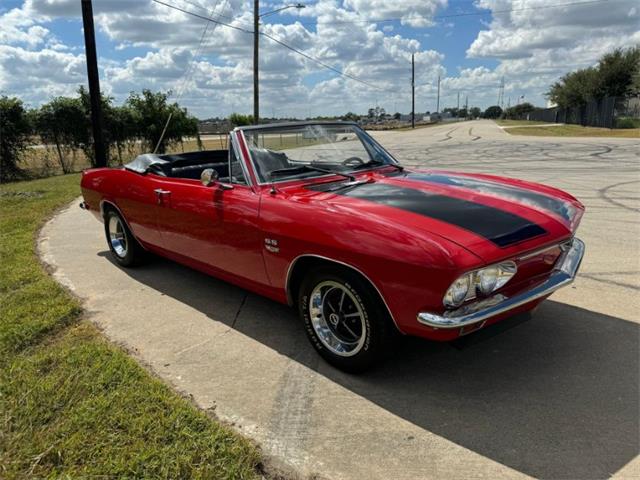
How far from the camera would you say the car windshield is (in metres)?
3.86

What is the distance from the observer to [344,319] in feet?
10.4

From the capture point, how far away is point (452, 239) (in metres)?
2.61

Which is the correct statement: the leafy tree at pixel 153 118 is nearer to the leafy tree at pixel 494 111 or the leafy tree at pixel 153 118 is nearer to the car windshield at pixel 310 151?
the car windshield at pixel 310 151

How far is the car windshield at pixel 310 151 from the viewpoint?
12.7 ft

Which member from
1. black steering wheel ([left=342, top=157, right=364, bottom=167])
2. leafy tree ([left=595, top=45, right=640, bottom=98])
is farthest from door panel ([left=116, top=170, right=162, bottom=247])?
leafy tree ([left=595, top=45, right=640, bottom=98])

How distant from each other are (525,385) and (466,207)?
1123 mm

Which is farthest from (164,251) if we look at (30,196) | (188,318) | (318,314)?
(30,196)

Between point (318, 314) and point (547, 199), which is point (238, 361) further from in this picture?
point (547, 199)

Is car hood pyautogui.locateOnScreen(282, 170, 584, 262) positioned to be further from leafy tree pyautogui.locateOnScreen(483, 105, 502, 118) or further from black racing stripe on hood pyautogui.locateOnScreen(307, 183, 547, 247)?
leafy tree pyautogui.locateOnScreen(483, 105, 502, 118)

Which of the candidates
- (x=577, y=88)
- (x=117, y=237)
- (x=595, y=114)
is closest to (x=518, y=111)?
(x=577, y=88)

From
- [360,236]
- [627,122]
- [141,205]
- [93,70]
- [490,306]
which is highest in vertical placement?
[93,70]

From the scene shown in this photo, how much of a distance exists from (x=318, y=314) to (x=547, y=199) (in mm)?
1793

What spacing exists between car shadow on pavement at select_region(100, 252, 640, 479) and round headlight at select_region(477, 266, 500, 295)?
1.02ft

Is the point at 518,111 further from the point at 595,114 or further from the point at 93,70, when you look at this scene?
the point at 93,70
